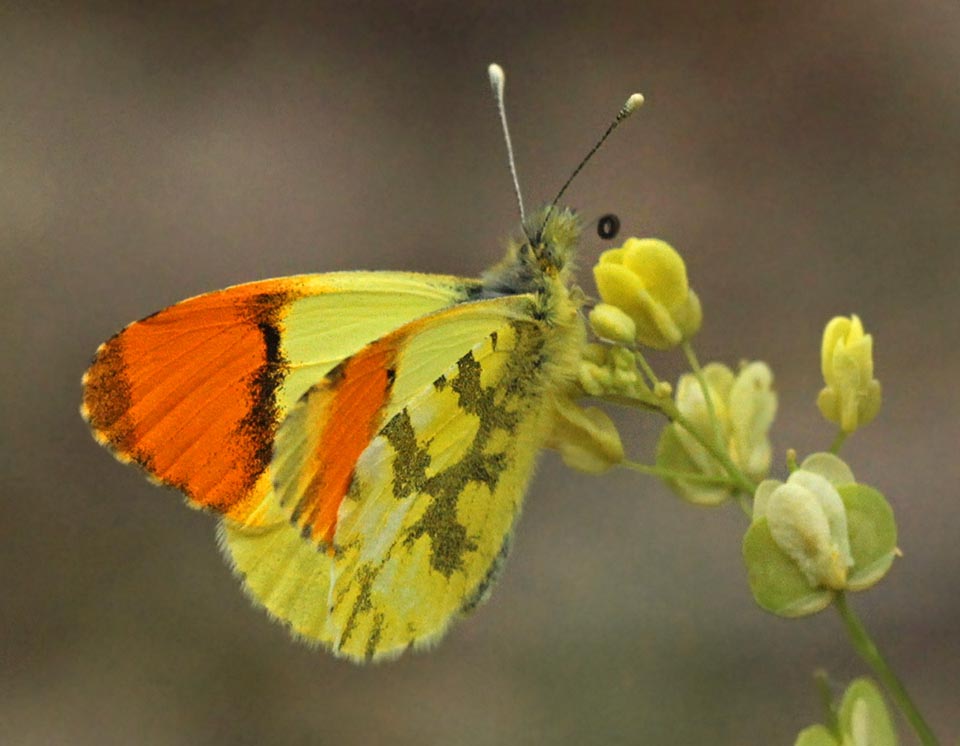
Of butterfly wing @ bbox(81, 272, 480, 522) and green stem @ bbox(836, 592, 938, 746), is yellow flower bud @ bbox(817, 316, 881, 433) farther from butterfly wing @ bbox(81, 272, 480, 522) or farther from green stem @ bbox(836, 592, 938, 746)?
butterfly wing @ bbox(81, 272, 480, 522)

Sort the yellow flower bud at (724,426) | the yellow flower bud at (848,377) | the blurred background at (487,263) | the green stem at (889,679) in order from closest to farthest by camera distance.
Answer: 1. the green stem at (889,679)
2. the yellow flower bud at (848,377)
3. the yellow flower bud at (724,426)
4. the blurred background at (487,263)

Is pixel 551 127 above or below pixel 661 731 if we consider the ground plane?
above

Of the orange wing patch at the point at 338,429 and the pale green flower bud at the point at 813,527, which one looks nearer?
the pale green flower bud at the point at 813,527

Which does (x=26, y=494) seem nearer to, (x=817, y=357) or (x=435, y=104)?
(x=435, y=104)

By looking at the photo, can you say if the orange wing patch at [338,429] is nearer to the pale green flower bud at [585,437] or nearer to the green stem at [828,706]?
the pale green flower bud at [585,437]

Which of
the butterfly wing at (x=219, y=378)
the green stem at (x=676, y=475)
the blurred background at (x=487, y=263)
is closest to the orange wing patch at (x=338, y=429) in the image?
the butterfly wing at (x=219, y=378)

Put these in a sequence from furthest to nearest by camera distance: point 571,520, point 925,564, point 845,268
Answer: point 845,268
point 571,520
point 925,564

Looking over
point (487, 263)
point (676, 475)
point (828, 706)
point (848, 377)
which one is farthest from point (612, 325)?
point (487, 263)

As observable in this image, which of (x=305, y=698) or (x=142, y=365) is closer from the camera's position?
(x=142, y=365)

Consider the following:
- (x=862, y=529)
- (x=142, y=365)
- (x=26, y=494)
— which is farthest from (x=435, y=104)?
(x=862, y=529)
